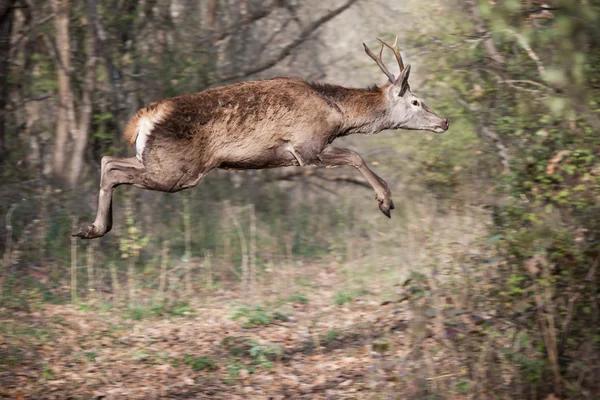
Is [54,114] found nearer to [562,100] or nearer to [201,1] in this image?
[201,1]

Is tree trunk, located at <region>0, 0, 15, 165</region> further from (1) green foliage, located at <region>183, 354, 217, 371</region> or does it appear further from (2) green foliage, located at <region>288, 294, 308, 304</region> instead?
(1) green foliage, located at <region>183, 354, 217, 371</region>

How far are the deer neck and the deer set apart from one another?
11.6 inches

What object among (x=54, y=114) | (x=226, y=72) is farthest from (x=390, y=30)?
(x=54, y=114)

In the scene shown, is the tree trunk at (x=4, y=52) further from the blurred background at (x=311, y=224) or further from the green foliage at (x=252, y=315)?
the green foliage at (x=252, y=315)

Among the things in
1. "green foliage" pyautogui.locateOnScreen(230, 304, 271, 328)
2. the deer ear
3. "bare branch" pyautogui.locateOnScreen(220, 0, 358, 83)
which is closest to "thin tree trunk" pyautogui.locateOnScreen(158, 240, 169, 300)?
"green foliage" pyautogui.locateOnScreen(230, 304, 271, 328)

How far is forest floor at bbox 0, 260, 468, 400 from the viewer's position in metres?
7.76

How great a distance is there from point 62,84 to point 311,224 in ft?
15.6

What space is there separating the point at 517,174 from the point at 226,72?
20.3 feet

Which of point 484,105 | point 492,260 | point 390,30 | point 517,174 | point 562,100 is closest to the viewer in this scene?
point 562,100

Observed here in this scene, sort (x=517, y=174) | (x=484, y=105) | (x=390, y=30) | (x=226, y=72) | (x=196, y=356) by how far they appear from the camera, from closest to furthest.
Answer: (x=517, y=174), (x=196, y=356), (x=484, y=105), (x=390, y=30), (x=226, y=72)

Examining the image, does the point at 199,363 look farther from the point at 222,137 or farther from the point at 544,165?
the point at 544,165

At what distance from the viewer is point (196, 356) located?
347 inches

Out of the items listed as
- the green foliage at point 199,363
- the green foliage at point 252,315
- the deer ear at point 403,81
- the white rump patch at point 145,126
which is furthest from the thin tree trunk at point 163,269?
the deer ear at point 403,81

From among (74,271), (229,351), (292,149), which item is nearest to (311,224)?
(74,271)
